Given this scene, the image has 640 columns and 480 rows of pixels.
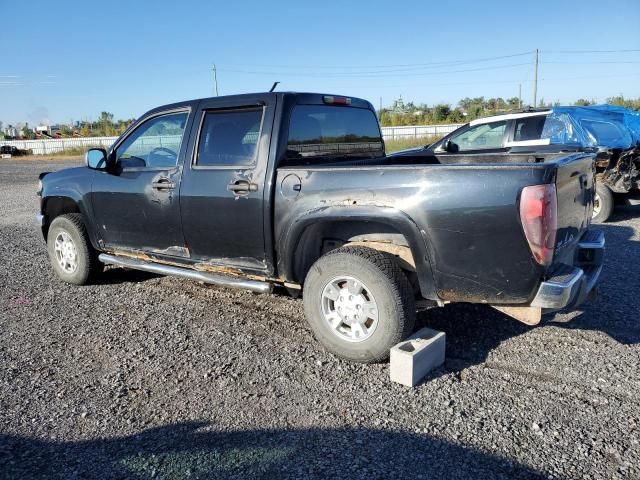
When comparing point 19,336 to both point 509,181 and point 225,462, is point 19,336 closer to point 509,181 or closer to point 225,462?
point 225,462

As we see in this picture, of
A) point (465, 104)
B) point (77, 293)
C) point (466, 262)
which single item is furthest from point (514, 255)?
point (465, 104)

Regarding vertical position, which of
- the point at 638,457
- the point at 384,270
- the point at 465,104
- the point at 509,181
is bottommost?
the point at 638,457

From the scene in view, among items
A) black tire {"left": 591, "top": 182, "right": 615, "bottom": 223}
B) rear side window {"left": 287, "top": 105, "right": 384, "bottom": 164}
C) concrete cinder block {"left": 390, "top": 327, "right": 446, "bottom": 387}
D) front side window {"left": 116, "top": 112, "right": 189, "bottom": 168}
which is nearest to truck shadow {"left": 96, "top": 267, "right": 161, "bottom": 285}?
Answer: front side window {"left": 116, "top": 112, "right": 189, "bottom": 168}

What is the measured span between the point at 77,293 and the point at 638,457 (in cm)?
513

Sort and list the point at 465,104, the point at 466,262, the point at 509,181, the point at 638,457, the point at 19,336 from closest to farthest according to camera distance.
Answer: the point at 638,457 < the point at 509,181 < the point at 466,262 < the point at 19,336 < the point at 465,104

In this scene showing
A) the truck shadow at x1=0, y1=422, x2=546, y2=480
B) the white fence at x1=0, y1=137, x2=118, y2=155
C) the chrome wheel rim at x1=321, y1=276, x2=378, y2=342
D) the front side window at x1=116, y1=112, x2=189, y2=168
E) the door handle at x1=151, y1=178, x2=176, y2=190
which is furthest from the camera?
the white fence at x1=0, y1=137, x2=118, y2=155

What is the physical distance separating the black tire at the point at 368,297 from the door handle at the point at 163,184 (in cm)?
156

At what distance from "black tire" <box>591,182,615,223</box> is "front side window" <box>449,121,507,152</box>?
68.5 inches

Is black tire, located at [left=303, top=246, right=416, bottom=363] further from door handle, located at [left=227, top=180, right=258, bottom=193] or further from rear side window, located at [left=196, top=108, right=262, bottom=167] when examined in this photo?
rear side window, located at [left=196, top=108, right=262, bottom=167]

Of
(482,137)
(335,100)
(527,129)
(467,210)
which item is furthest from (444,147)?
(467,210)

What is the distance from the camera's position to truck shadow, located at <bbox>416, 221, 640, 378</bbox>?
3928mm

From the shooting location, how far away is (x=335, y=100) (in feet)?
15.4

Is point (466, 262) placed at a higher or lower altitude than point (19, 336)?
higher

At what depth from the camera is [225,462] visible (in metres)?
2.64
